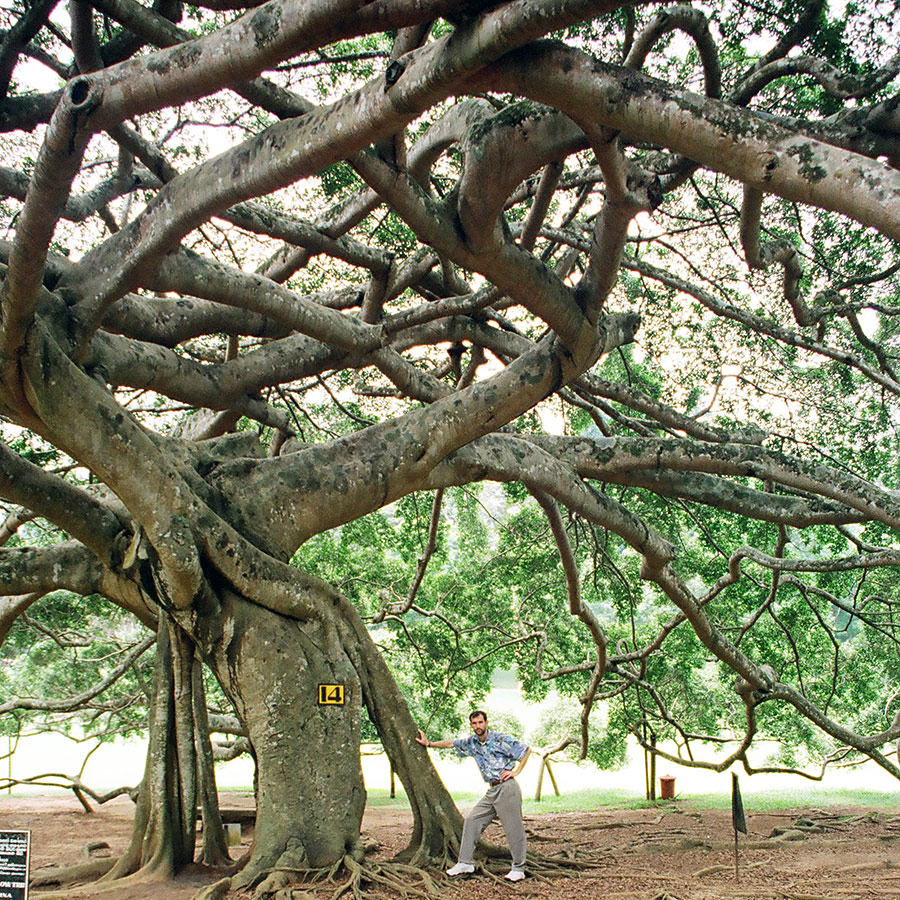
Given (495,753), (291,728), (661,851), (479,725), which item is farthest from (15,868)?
(661,851)

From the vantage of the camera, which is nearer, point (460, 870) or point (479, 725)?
point (460, 870)

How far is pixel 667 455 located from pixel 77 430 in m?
4.27

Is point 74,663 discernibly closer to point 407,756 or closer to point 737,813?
point 407,756

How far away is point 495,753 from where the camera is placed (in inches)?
210

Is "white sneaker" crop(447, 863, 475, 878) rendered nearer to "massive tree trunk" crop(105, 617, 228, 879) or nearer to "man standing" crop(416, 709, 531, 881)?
"man standing" crop(416, 709, 531, 881)

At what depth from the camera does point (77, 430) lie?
4.46m

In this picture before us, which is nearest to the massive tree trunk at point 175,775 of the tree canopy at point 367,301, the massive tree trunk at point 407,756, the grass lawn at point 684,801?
the tree canopy at point 367,301

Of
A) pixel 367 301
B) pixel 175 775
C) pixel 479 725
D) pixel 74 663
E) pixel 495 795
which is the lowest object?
pixel 495 795

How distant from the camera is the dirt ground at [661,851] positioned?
15.7ft

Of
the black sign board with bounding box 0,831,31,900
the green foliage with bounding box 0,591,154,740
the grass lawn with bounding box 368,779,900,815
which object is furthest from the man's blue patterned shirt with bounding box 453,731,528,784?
the green foliage with bounding box 0,591,154,740

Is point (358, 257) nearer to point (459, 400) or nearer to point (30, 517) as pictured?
point (459, 400)

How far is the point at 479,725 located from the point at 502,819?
55cm

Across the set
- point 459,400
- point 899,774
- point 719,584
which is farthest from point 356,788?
point 899,774

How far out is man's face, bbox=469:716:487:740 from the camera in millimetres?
5289
